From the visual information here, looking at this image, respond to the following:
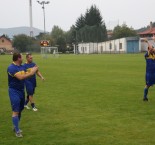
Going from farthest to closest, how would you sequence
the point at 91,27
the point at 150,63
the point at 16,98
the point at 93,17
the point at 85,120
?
the point at 93,17, the point at 91,27, the point at 150,63, the point at 85,120, the point at 16,98

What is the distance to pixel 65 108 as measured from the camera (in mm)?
13039

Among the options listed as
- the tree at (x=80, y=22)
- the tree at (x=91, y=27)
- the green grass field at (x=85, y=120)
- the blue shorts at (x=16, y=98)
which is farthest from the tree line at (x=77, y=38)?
the blue shorts at (x=16, y=98)

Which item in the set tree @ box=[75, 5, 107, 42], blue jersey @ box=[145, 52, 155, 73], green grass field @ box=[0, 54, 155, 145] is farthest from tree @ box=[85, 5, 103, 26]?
blue jersey @ box=[145, 52, 155, 73]

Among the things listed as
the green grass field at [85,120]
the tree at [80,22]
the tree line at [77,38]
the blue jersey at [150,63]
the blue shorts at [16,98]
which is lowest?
the green grass field at [85,120]

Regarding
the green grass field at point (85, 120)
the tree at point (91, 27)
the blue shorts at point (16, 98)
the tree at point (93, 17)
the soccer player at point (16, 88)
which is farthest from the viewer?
the tree at point (93, 17)

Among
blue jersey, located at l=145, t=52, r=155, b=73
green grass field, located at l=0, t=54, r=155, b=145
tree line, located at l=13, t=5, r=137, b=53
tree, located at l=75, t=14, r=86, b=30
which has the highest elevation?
tree, located at l=75, t=14, r=86, b=30

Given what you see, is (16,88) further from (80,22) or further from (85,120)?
(80,22)

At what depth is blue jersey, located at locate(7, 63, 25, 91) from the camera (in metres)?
8.98

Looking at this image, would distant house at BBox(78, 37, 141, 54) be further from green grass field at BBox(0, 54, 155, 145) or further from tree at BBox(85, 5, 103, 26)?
green grass field at BBox(0, 54, 155, 145)

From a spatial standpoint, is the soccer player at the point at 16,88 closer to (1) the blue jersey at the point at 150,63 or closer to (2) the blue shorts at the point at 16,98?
(2) the blue shorts at the point at 16,98

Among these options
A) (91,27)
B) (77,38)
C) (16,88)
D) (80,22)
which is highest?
(80,22)

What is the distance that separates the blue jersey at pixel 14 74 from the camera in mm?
8984

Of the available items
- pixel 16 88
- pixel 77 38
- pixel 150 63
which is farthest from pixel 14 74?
pixel 77 38

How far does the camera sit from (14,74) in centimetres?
895
